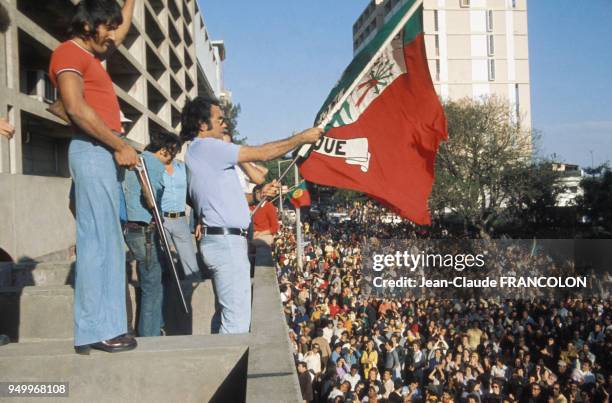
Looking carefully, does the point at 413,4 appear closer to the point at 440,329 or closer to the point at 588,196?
the point at 440,329

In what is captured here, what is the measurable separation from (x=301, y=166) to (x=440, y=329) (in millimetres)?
8571

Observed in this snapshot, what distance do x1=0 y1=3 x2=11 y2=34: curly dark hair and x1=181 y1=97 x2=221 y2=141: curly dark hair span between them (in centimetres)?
1015

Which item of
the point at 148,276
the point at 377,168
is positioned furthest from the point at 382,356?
the point at 148,276

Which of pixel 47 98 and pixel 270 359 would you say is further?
pixel 47 98

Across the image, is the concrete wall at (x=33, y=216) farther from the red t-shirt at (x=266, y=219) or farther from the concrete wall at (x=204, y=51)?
the concrete wall at (x=204, y=51)

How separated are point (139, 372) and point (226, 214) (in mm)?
1039

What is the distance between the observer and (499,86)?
6228cm

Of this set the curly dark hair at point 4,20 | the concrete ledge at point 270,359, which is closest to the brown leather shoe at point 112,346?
the concrete ledge at point 270,359

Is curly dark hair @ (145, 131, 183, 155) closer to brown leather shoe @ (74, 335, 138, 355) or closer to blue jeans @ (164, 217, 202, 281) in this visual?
blue jeans @ (164, 217, 202, 281)

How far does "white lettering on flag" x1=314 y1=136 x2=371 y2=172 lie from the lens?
557cm

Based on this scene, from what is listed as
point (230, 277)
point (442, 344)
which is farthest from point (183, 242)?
point (442, 344)

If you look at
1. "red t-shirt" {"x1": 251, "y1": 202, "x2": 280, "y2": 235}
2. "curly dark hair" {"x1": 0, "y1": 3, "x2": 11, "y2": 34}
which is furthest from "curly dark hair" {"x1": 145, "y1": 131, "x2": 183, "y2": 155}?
"curly dark hair" {"x1": 0, "y1": 3, "x2": 11, "y2": 34}

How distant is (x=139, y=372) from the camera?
242 cm

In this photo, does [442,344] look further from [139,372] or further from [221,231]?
[139,372]
